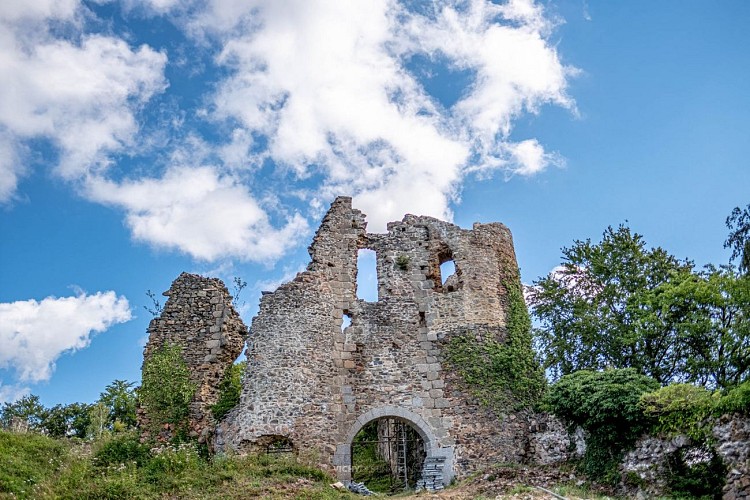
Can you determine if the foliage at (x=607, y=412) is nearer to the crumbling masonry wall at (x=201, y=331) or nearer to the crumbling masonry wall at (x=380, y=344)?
the crumbling masonry wall at (x=380, y=344)

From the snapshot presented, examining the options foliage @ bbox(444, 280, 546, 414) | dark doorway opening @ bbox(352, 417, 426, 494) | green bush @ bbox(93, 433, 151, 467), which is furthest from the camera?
dark doorway opening @ bbox(352, 417, 426, 494)

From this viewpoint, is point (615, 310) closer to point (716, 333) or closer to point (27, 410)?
point (716, 333)

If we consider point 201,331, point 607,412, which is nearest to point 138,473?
point 201,331

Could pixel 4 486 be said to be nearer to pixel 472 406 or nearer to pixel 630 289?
pixel 472 406

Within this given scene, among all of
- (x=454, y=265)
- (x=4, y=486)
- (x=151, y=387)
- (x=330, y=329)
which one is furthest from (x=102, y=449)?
(x=454, y=265)

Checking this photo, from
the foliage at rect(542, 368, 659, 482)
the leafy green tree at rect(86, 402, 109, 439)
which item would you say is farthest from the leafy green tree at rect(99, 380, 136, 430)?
the foliage at rect(542, 368, 659, 482)

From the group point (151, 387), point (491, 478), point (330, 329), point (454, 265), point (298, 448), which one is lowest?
point (491, 478)

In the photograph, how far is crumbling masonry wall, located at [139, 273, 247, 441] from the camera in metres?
17.8

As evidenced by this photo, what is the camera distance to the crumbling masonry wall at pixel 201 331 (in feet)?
58.4

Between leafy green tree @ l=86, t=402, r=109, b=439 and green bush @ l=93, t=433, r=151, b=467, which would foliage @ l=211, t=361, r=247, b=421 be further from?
leafy green tree @ l=86, t=402, r=109, b=439

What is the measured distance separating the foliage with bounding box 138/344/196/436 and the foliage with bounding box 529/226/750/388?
10580mm

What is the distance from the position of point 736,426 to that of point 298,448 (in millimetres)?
9876

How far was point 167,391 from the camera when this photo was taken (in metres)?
17.4

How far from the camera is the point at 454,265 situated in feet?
64.0
